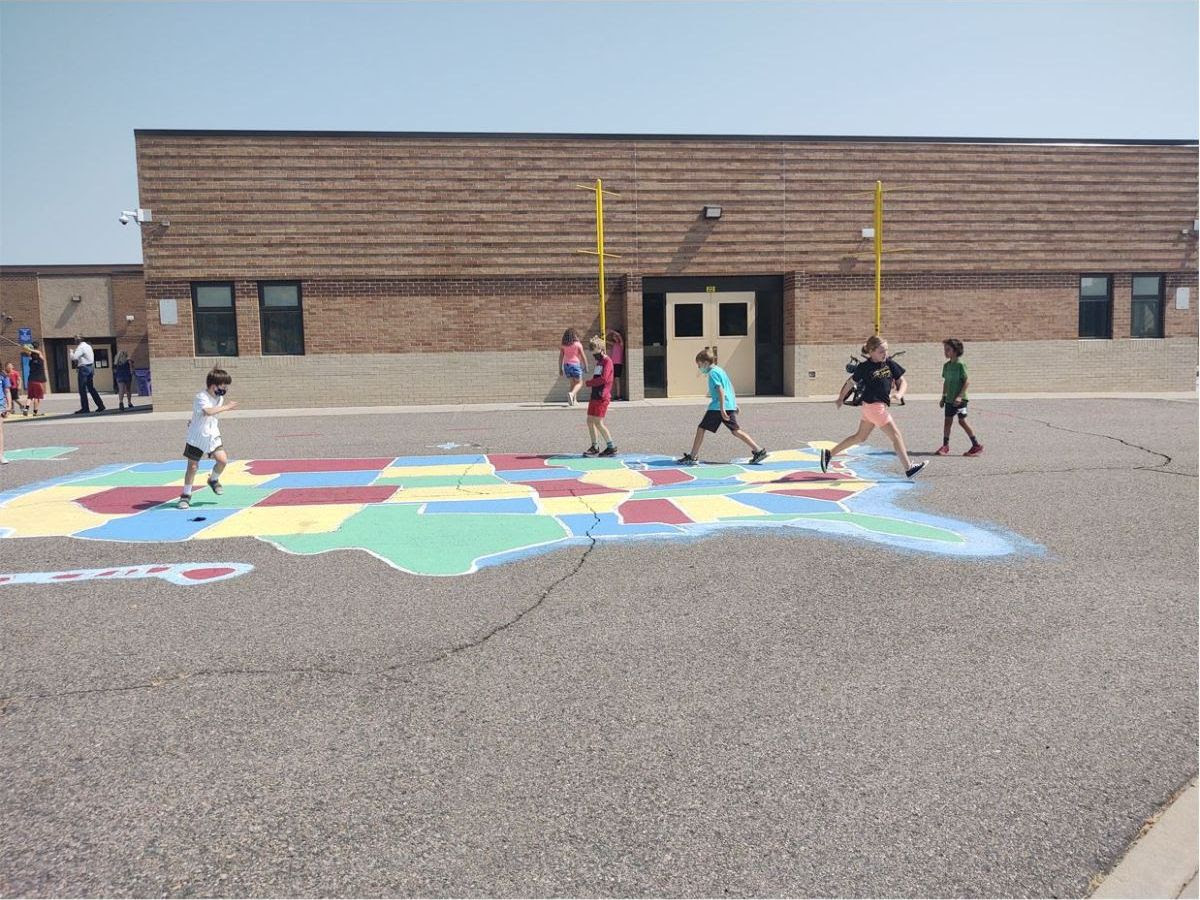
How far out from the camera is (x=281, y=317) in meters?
22.2

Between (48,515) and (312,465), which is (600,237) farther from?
(48,515)

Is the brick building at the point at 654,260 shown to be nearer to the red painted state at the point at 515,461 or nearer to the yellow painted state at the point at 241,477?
the red painted state at the point at 515,461

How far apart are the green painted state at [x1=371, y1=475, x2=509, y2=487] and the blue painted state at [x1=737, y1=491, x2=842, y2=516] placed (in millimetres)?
2850

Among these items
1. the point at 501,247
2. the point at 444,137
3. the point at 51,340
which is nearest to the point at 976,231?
the point at 501,247

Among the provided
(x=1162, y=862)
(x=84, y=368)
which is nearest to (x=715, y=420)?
(x=1162, y=862)

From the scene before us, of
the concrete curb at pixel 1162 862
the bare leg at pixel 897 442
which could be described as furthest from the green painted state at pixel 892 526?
the concrete curb at pixel 1162 862

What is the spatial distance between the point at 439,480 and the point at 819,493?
168 inches

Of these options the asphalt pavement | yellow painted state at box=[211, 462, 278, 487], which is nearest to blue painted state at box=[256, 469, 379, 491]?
yellow painted state at box=[211, 462, 278, 487]

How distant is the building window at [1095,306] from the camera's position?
24.5 meters

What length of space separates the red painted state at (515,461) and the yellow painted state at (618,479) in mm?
947

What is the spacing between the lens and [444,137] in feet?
72.3

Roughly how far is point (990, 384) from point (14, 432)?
73.9ft

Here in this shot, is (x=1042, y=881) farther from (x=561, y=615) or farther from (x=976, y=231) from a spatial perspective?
(x=976, y=231)

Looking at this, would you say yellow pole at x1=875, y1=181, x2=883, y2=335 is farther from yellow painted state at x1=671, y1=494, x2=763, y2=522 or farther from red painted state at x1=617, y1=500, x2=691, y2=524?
red painted state at x1=617, y1=500, x2=691, y2=524
